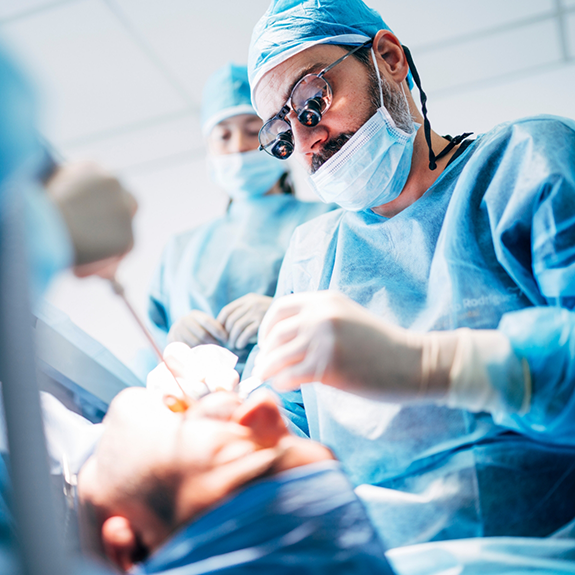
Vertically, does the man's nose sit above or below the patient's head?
above

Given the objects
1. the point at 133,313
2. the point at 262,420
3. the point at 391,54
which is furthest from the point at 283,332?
the point at 391,54

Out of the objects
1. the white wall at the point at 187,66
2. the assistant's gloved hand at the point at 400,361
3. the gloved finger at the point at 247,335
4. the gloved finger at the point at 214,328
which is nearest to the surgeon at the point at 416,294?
the assistant's gloved hand at the point at 400,361

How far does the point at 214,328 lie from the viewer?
71.7 inches

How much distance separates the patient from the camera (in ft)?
2.05

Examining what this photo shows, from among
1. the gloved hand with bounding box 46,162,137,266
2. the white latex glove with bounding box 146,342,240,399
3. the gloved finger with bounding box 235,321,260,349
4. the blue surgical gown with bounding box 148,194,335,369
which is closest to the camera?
the gloved hand with bounding box 46,162,137,266

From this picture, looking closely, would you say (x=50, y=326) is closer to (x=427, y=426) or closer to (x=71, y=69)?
(x=427, y=426)

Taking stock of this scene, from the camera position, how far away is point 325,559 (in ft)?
2.06

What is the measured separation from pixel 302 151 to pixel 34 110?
0.83 m

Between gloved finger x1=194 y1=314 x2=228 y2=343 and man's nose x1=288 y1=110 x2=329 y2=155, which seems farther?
gloved finger x1=194 y1=314 x2=228 y2=343

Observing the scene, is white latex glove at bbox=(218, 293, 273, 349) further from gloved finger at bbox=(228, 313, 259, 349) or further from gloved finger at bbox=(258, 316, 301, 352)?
gloved finger at bbox=(258, 316, 301, 352)

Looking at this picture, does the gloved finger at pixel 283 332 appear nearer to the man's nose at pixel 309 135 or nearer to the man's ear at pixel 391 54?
the man's nose at pixel 309 135

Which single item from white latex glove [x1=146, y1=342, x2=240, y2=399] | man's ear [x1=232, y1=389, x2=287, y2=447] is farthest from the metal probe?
man's ear [x1=232, y1=389, x2=287, y2=447]

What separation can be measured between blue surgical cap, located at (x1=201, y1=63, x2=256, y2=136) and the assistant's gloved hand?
5.58ft

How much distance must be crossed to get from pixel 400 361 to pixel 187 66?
7.99 feet
